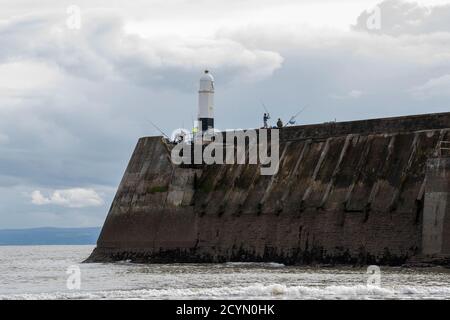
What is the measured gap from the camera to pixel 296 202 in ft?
133

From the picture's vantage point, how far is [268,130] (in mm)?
45156

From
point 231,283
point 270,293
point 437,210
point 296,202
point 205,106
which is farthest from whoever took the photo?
point 205,106

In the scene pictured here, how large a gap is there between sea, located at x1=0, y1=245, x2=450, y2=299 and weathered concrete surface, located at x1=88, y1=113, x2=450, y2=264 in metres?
1.20

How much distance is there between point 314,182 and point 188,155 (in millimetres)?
7620

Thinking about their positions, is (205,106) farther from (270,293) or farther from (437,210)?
(270,293)

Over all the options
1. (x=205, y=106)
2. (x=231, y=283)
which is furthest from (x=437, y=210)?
(x=205, y=106)

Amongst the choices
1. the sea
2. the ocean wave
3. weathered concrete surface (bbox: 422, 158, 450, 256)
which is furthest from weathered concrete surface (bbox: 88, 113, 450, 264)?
the ocean wave

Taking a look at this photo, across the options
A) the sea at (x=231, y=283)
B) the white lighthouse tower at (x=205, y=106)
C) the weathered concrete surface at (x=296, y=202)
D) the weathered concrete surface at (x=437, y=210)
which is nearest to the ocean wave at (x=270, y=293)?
the sea at (x=231, y=283)

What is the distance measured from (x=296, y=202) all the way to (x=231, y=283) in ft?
37.8

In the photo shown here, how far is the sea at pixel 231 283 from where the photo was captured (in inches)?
977

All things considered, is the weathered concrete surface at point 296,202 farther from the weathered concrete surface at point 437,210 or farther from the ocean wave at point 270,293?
the ocean wave at point 270,293

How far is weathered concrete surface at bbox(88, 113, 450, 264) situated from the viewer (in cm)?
3659

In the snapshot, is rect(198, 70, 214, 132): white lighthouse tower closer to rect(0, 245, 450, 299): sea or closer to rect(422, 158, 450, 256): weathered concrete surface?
rect(0, 245, 450, 299): sea
